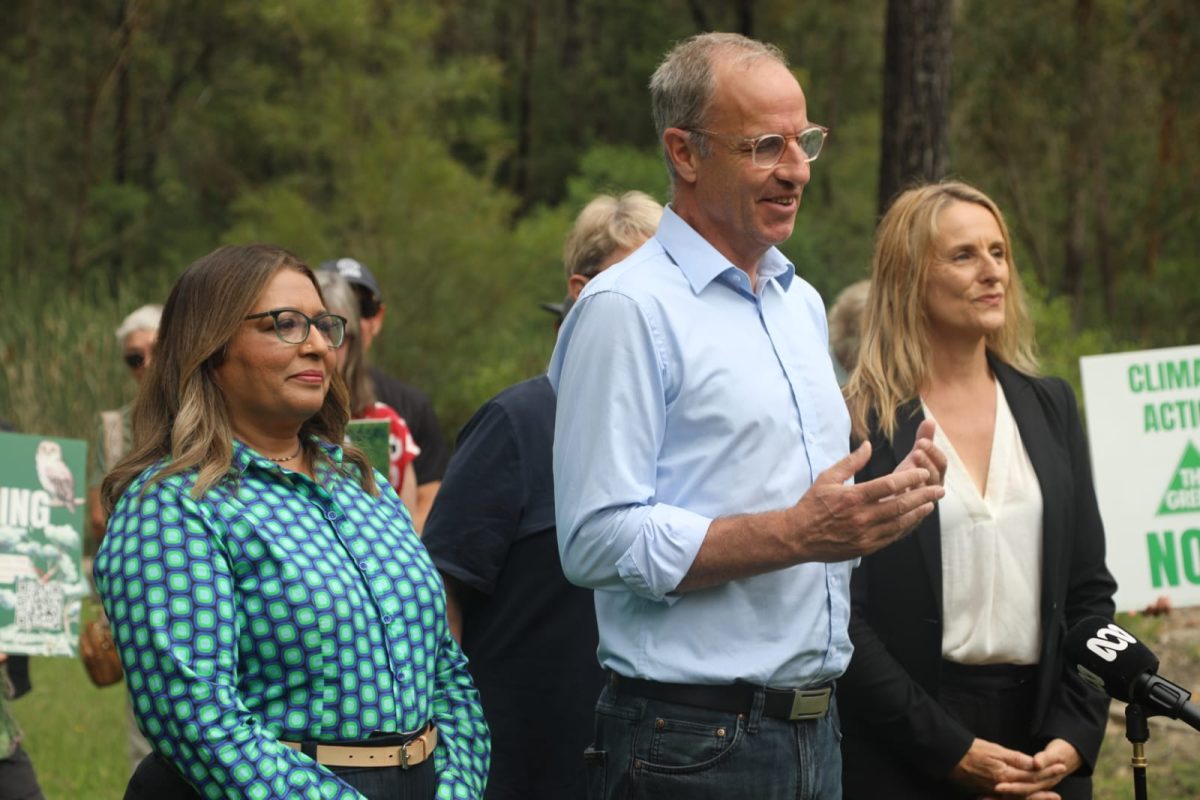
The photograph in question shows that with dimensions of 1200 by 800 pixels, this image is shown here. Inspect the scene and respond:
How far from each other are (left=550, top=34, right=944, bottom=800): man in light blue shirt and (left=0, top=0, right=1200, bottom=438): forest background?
1374 cm

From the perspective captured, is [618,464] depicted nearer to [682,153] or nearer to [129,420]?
[682,153]

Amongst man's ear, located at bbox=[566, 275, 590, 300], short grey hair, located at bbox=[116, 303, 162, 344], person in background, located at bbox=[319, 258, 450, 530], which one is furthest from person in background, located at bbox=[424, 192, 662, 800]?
short grey hair, located at bbox=[116, 303, 162, 344]

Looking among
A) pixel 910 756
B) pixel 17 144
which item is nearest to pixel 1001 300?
pixel 910 756

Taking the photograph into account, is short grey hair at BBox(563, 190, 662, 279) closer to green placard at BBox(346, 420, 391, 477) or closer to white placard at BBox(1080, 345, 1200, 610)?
green placard at BBox(346, 420, 391, 477)

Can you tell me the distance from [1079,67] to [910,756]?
21.3m

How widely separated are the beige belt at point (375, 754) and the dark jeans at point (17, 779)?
6.86 feet

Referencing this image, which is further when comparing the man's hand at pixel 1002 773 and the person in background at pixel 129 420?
the person in background at pixel 129 420

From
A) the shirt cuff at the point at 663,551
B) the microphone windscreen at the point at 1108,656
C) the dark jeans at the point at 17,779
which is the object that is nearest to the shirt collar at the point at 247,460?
the shirt cuff at the point at 663,551

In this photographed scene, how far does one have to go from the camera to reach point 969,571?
3951 millimetres

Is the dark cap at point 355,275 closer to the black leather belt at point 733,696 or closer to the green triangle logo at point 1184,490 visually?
the green triangle logo at point 1184,490

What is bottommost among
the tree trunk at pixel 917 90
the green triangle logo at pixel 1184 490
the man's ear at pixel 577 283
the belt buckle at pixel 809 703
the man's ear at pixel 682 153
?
the belt buckle at pixel 809 703

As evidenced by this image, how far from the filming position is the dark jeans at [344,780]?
303cm

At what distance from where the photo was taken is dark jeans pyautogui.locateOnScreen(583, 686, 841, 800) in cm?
307

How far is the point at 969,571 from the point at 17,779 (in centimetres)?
284
